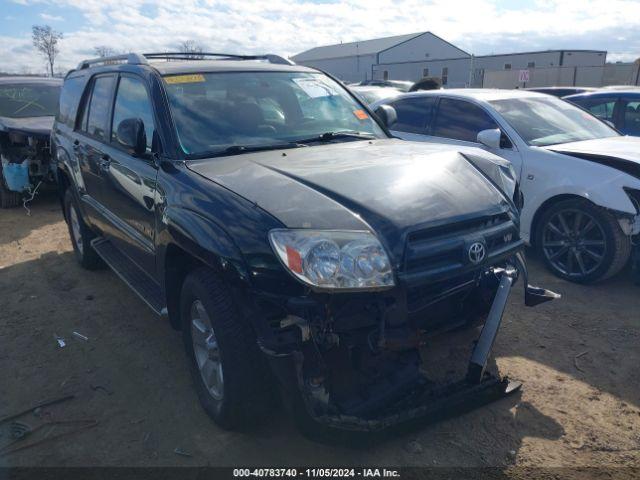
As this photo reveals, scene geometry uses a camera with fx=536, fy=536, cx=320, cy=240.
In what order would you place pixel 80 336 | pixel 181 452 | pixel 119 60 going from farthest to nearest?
1. pixel 119 60
2. pixel 80 336
3. pixel 181 452

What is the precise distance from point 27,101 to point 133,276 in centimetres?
681

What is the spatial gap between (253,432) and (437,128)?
454 centimetres

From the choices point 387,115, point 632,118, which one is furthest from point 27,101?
point 632,118

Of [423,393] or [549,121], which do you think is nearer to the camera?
[423,393]

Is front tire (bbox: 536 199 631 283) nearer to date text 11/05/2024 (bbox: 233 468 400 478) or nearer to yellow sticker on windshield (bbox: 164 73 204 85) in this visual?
date text 11/05/2024 (bbox: 233 468 400 478)

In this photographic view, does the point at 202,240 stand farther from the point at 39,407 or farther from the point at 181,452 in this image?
the point at 39,407

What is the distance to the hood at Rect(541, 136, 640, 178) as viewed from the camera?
4.62 meters

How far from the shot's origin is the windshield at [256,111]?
11.0 ft

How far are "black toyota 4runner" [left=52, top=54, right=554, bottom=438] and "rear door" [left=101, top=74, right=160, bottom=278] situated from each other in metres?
0.02

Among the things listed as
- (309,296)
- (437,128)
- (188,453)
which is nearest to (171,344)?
(188,453)

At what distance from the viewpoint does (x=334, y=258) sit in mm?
2303

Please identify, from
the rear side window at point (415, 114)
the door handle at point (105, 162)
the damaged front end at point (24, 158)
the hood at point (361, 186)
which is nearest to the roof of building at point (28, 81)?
the damaged front end at point (24, 158)

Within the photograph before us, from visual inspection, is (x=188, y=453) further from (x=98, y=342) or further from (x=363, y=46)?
(x=363, y=46)

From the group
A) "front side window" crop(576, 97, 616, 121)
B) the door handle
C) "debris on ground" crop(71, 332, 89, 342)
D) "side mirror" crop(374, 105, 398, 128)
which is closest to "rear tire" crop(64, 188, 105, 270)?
the door handle
